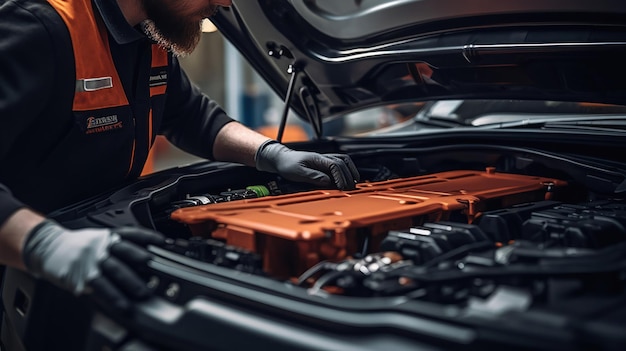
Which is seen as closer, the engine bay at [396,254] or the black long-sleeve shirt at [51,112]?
the engine bay at [396,254]

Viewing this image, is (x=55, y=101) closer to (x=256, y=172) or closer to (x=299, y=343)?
(x=256, y=172)

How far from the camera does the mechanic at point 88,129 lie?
1119mm

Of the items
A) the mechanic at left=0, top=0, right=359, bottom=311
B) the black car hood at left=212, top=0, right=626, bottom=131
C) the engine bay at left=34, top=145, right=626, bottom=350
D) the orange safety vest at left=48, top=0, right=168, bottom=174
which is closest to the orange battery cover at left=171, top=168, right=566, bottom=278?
the engine bay at left=34, top=145, right=626, bottom=350

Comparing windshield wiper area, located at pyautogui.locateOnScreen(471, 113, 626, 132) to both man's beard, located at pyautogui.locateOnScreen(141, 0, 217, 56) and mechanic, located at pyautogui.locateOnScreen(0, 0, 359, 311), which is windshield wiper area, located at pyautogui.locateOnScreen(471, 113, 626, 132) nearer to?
mechanic, located at pyautogui.locateOnScreen(0, 0, 359, 311)

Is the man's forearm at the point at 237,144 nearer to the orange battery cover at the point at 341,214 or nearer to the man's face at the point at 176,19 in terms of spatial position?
the man's face at the point at 176,19

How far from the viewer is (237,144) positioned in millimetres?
2045

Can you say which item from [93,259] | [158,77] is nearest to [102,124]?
[158,77]

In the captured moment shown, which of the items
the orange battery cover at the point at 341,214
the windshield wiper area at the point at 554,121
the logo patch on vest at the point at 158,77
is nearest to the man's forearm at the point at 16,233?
the orange battery cover at the point at 341,214

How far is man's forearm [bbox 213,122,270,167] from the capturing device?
78.4 inches

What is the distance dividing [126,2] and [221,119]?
542 millimetres

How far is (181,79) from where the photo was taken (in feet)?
6.82

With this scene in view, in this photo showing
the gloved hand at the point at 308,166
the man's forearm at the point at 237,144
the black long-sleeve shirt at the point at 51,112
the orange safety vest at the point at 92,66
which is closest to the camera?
the black long-sleeve shirt at the point at 51,112

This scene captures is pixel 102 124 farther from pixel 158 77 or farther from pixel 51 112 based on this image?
pixel 158 77

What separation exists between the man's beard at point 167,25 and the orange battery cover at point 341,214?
0.57 meters
